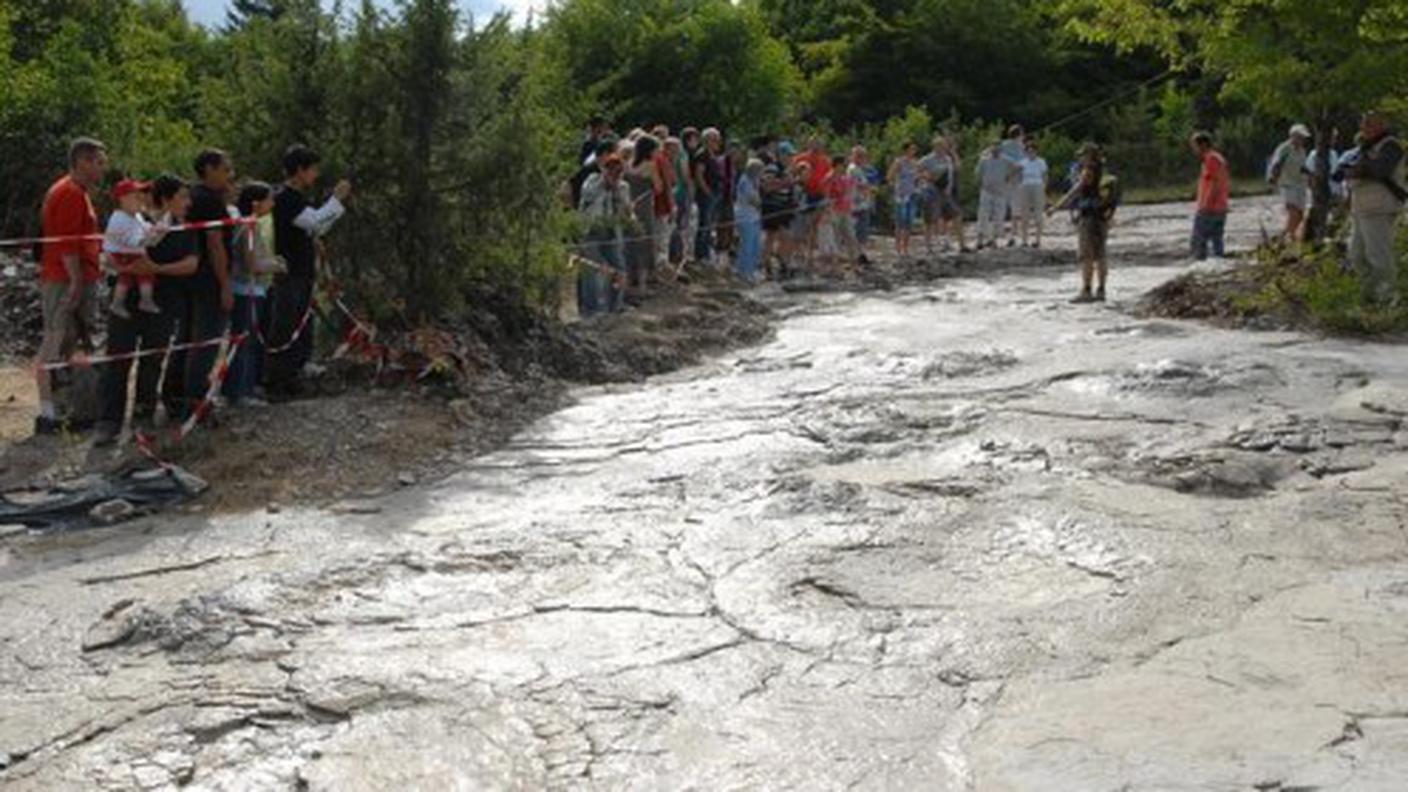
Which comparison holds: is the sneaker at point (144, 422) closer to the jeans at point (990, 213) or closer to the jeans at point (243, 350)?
the jeans at point (243, 350)

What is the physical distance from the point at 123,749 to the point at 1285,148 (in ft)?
52.9

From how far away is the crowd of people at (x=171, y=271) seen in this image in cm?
902

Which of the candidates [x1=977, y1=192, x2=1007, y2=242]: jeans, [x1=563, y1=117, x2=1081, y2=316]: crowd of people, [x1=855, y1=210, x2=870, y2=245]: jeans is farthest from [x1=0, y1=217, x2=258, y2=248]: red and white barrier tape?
[x1=977, y1=192, x2=1007, y2=242]: jeans

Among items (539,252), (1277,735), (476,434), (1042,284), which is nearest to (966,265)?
(1042,284)

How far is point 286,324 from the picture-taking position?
10133 mm

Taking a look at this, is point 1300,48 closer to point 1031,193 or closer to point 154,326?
point 1031,193

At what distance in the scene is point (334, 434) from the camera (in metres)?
9.22

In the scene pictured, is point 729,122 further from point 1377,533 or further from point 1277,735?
point 1277,735

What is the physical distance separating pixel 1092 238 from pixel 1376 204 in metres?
3.02

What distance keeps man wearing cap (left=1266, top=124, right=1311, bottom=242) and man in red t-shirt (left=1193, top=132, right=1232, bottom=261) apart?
60 centimetres

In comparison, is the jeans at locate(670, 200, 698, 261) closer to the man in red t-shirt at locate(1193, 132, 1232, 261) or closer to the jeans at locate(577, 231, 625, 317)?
the jeans at locate(577, 231, 625, 317)

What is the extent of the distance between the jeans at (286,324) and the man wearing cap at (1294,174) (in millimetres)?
Result: 12086

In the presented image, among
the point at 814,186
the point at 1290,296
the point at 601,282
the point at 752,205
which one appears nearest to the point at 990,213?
the point at 814,186

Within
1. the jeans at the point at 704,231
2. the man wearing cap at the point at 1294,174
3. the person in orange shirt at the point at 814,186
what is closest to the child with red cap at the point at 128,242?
the jeans at the point at 704,231
